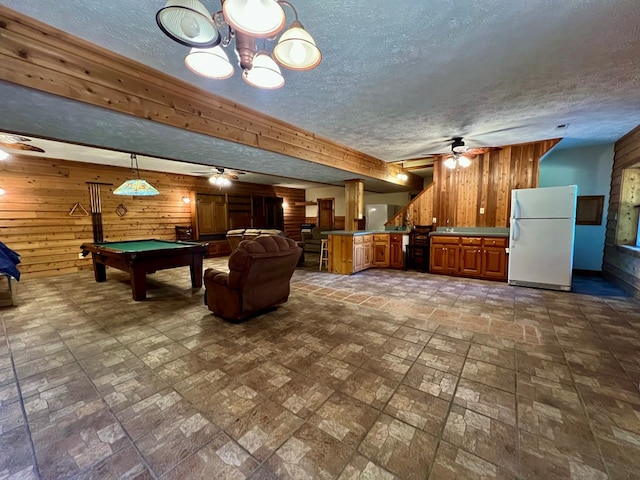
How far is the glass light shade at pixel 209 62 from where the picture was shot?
1.66 m

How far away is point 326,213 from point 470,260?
687 cm

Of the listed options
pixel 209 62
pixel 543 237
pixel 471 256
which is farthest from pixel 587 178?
pixel 209 62

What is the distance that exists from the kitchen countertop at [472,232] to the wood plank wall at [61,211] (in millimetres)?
7716

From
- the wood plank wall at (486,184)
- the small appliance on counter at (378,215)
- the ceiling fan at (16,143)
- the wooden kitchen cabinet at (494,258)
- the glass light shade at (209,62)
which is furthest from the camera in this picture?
the small appliance on counter at (378,215)

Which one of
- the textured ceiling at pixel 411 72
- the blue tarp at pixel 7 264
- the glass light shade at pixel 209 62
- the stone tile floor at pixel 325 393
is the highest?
the textured ceiling at pixel 411 72

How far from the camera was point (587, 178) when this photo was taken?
533cm

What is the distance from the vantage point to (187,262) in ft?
15.2

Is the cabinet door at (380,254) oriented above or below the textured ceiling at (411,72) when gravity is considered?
below

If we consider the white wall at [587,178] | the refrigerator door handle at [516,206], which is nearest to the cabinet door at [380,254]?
the refrigerator door handle at [516,206]

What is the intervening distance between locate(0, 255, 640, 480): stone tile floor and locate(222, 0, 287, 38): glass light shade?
7.21 ft

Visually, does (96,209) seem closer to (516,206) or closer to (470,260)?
(470,260)

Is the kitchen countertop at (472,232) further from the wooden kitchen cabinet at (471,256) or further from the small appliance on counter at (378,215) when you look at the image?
the small appliance on counter at (378,215)

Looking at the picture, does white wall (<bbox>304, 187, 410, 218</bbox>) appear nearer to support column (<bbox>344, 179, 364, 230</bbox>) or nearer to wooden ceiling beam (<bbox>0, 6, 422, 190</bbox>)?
support column (<bbox>344, 179, 364, 230</bbox>)

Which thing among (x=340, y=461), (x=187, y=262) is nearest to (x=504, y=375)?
(x=340, y=461)
